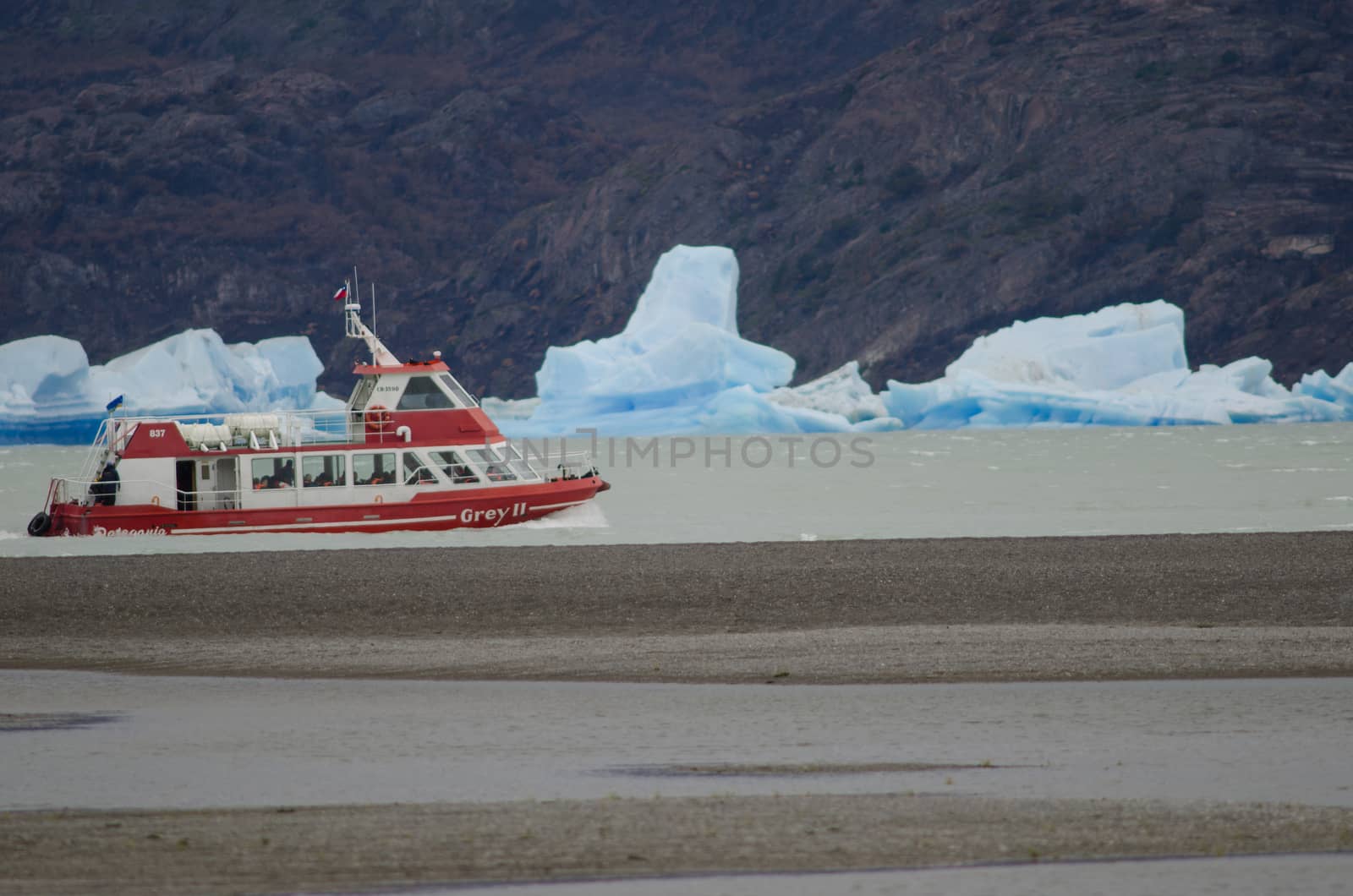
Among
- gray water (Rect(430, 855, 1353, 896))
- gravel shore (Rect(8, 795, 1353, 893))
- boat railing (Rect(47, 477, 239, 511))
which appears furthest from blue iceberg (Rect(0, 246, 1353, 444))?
gray water (Rect(430, 855, 1353, 896))

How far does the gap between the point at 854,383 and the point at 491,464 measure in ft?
164

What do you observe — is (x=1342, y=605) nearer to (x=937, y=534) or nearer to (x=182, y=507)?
(x=937, y=534)

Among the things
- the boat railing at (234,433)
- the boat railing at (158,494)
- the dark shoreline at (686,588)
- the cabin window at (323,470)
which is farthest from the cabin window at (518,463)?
the dark shoreline at (686,588)

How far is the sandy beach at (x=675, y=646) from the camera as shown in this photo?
7.37 meters

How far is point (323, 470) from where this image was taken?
2828 centimetres

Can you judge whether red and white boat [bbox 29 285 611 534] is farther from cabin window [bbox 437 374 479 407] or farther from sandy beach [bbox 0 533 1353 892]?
sandy beach [bbox 0 533 1353 892]

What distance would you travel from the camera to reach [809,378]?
144 m

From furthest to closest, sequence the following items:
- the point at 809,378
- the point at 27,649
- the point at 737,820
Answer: the point at 809,378 → the point at 27,649 → the point at 737,820

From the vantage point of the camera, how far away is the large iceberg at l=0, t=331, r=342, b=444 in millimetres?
72500

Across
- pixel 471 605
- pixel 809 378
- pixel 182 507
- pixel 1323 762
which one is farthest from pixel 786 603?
pixel 809 378

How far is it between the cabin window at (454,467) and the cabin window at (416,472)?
0.20 meters

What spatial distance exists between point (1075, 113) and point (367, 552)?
144 meters

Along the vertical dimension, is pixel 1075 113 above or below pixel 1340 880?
above

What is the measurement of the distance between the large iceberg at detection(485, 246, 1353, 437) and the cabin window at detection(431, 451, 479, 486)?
38684 millimetres
